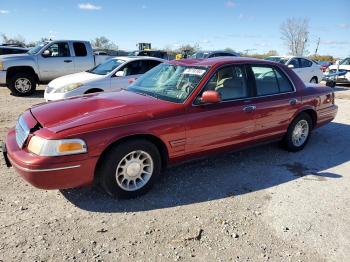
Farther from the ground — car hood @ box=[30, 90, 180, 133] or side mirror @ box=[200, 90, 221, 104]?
side mirror @ box=[200, 90, 221, 104]

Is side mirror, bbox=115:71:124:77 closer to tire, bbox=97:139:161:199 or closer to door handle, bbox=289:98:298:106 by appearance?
→ door handle, bbox=289:98:298:106

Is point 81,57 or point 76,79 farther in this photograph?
point 81,57

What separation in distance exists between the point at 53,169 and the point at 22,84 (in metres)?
9.11

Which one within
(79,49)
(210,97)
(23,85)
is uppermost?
(79,49)

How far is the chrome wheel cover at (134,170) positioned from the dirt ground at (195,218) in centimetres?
19

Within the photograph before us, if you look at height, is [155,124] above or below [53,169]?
above

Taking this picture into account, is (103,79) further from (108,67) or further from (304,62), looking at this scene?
(304,62)

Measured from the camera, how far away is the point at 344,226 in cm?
353

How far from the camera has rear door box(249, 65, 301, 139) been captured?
494cm

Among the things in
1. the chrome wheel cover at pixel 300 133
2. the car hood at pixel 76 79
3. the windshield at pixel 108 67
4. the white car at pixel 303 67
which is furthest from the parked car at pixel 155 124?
the white car at pixel 303 67

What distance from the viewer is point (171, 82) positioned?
4605mm

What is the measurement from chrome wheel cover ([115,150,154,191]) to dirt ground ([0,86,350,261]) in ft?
0.61

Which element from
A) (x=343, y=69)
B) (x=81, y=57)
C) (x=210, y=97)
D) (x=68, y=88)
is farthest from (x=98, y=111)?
(x=343, y=69)

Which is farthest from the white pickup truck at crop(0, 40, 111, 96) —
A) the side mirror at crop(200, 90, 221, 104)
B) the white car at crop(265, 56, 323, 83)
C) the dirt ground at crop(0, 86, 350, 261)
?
the side mirror at crop(200, 90, 221, 104)
